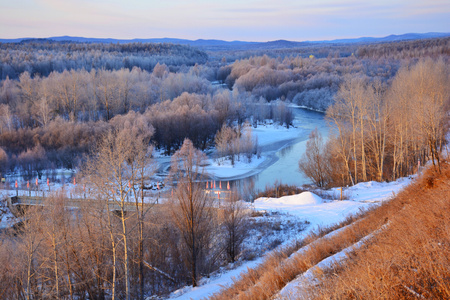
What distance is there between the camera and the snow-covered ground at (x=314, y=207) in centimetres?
1136

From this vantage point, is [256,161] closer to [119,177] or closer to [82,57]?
[119,177]

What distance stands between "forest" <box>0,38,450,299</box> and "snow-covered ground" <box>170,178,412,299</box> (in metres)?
0.94

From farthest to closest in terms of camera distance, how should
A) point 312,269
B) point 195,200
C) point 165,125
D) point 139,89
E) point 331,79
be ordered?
point 331,79 < point 139,89 < point 165,125 < point 195,200 < point 312,269

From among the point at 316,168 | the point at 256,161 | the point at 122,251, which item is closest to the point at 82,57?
the point at 256,161

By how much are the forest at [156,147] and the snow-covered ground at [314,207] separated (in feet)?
3.08

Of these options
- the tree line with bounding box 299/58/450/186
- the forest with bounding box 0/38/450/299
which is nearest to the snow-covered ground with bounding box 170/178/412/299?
the forest with bounding box 0/38/450/299

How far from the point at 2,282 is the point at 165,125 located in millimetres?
26524

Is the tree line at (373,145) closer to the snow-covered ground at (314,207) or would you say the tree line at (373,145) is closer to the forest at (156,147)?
the forest at (156,147)

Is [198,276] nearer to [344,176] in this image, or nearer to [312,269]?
[312,269]

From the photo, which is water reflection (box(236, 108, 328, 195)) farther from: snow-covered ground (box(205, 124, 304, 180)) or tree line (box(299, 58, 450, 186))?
tree line (box(299, 58, 450, 186))

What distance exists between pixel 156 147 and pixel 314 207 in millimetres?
25088

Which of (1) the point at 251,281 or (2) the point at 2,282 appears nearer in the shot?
(1) the point at 251,281

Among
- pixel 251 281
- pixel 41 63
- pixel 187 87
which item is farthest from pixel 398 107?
pixel 41 63

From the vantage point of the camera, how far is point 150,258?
1423 centimetres
